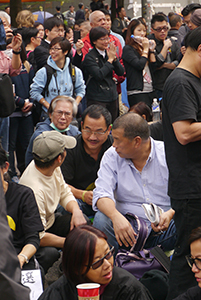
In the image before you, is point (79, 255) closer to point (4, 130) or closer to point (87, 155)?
point (87, 155)

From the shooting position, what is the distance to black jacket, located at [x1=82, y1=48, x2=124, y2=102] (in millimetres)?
5688

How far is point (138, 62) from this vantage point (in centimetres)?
603

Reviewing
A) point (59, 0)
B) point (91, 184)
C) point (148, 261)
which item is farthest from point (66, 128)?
point (59, 0)

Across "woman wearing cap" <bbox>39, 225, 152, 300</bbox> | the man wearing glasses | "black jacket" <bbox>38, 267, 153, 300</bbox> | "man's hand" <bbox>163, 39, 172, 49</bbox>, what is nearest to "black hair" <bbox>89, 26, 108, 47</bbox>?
the man wearing glasses

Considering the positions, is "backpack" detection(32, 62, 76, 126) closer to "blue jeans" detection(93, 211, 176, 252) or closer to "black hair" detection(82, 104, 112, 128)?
"black hair" detection(82, 104, 112, 128)

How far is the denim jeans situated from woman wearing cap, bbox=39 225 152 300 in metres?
0.33

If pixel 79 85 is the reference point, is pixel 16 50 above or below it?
above

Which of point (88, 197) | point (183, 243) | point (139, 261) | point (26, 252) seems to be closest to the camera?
point (183, 243)

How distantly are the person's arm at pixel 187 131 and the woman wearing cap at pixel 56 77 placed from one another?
302cm

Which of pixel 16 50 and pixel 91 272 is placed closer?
pixel 91 272

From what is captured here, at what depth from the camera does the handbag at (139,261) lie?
2.95 metres

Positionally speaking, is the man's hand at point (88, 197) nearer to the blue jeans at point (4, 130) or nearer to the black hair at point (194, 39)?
the blue jeans at point (4, 130)

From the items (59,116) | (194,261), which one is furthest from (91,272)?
(59,116)

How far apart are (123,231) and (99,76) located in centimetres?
313
